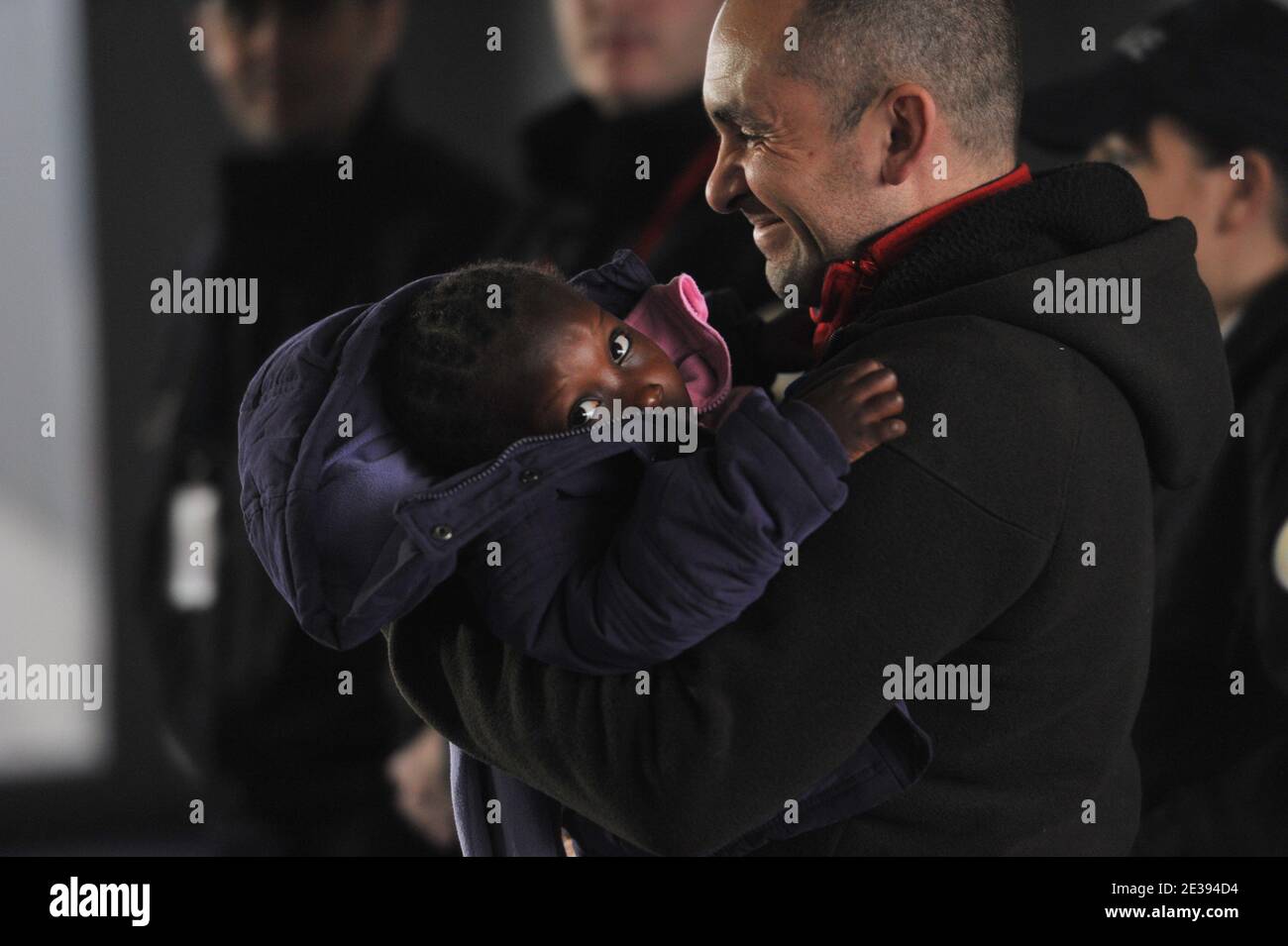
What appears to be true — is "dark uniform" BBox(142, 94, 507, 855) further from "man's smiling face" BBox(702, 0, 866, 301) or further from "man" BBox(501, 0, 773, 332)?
"man's smiling face" BBox(702, 0, 866, 301)

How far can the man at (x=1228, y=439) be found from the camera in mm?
2129

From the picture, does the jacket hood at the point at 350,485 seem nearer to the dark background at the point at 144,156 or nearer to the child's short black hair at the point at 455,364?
the child's short black hair at the point at 455,364

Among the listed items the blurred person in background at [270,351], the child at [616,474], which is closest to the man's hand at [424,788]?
the blurred person in background at [270,351]

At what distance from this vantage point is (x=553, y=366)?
3.22 ft

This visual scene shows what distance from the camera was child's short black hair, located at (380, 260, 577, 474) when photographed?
98 centimetres

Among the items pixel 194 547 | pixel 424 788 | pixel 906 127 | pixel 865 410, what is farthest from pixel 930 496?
pixel 194 547

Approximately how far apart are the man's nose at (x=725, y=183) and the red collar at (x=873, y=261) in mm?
103

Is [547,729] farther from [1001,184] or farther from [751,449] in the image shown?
→ [1001,184]

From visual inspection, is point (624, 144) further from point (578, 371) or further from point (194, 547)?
point (578, 371)

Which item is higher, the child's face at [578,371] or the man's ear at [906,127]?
the man's ear at [906,127]

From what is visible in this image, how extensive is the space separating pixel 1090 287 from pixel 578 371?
1.21ft

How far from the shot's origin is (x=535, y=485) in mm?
894

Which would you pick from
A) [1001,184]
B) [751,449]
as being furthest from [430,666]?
[1001,184]

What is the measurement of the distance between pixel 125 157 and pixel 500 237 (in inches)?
28.9
